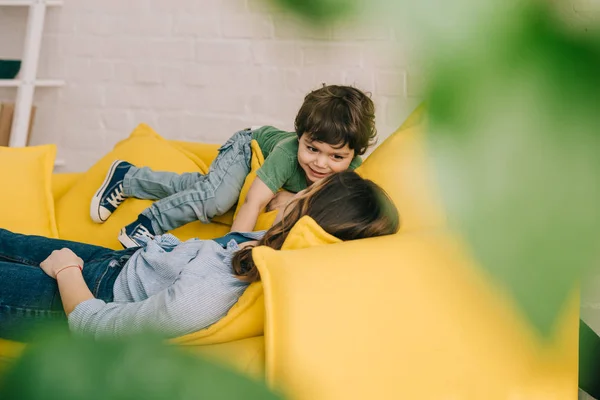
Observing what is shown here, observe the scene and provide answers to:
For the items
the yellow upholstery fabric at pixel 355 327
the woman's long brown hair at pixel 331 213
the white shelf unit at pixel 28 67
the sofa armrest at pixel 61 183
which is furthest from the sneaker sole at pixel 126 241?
the white shelf unit at pixel 28 67

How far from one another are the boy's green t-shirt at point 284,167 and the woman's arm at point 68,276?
57 centimetres

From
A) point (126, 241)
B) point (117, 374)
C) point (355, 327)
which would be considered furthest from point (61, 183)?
point (117, 374)

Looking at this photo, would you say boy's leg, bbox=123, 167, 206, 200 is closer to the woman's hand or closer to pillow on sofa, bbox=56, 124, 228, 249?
pillow on sofa, bbox=56, 124, 228, 249

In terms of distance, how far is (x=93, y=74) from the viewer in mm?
3082

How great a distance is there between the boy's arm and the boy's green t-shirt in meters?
0.02

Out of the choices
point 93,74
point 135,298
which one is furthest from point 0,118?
point 135,298

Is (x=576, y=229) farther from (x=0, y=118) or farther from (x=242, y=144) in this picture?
(x=0, y=118)

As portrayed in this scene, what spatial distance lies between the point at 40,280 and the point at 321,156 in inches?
29.6

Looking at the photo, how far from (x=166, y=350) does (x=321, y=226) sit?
121 cm

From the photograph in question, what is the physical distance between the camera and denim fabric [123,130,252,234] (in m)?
2.05

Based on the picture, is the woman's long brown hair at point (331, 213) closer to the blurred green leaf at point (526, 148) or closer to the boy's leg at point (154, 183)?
the boy's leg at point (154, 183)

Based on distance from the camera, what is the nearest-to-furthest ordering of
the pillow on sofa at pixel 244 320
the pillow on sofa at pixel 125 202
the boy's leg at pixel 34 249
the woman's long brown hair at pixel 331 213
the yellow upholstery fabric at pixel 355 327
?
the yellow upholstery fabric at pixel 355 327
the pillow on sofa at pixel 244 320
the woman's long brown hair at pixel 331 213
the boy's leg at pixel 34 249
the pillow on sofa at pixel 125 202

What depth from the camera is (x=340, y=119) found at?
189 cm

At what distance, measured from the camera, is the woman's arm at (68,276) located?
1.40 metres
